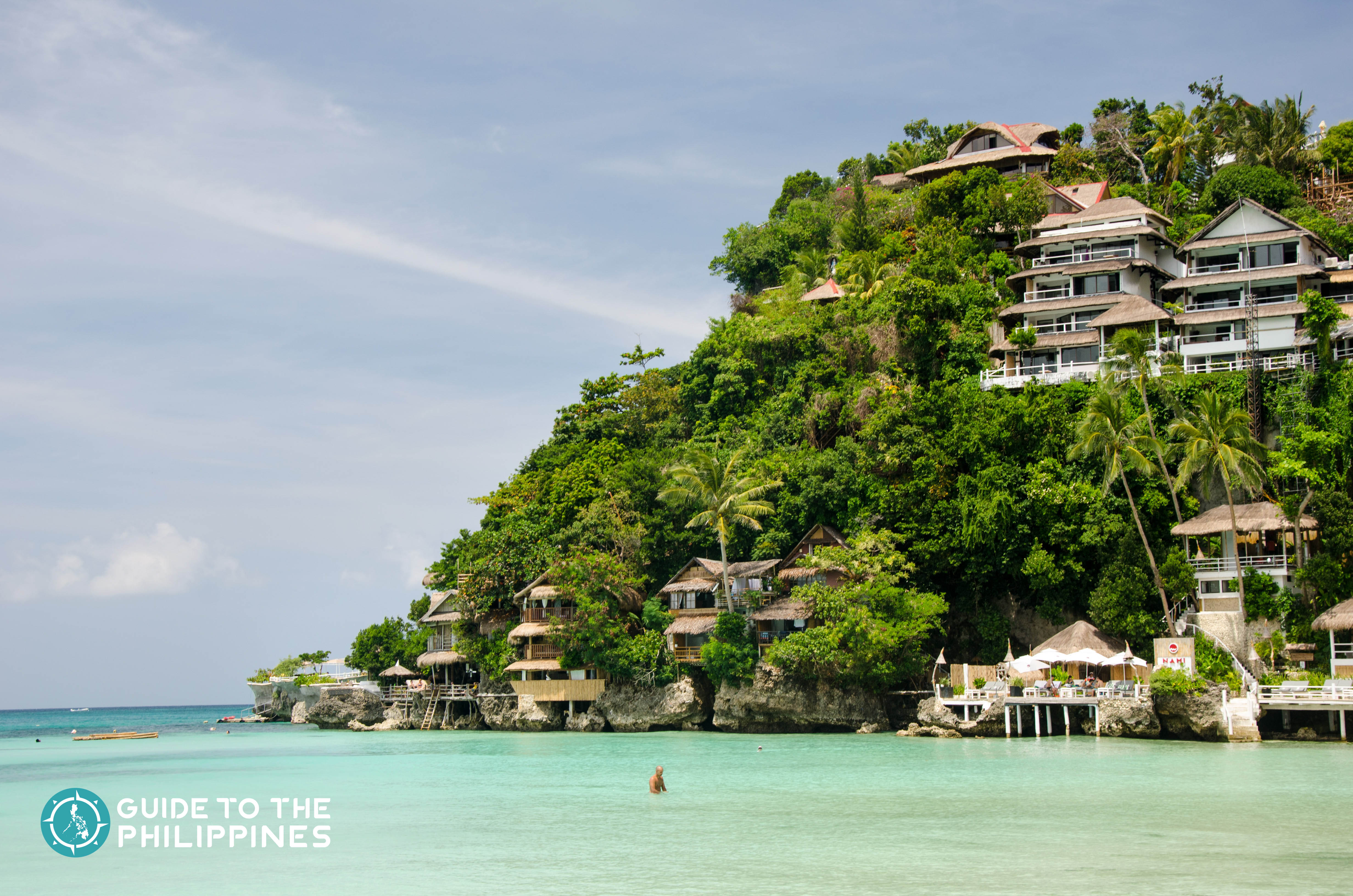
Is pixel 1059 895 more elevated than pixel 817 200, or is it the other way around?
pixel 817 200

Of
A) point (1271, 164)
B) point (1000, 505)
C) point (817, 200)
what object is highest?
point (817, 200)

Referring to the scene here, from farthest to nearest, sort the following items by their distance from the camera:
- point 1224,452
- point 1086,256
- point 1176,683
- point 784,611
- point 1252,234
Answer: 1. point 1086,256
2. point 1252,234
3. point 784,611
4. point 1224,452
5. point 1176,683

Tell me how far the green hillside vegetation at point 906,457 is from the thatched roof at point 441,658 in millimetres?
2294

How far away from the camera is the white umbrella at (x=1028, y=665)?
32.7 m

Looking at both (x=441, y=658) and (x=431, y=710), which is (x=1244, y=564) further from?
(x=431, y=710)

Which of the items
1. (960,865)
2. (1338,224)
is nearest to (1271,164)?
(1338,224)

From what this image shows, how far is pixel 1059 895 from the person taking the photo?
13.5m

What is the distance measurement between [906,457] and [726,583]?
805 cm

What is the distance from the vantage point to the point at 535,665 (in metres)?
46.0

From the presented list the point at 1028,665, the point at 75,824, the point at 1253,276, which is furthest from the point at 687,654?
the point at 1253,276

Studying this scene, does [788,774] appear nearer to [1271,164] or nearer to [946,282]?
[946,282]

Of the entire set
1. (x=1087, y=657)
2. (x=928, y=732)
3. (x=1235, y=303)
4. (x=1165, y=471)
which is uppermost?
(x=1235, y=303)

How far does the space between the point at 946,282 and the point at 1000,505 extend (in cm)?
1340

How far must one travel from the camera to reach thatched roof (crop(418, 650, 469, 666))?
52.0m
